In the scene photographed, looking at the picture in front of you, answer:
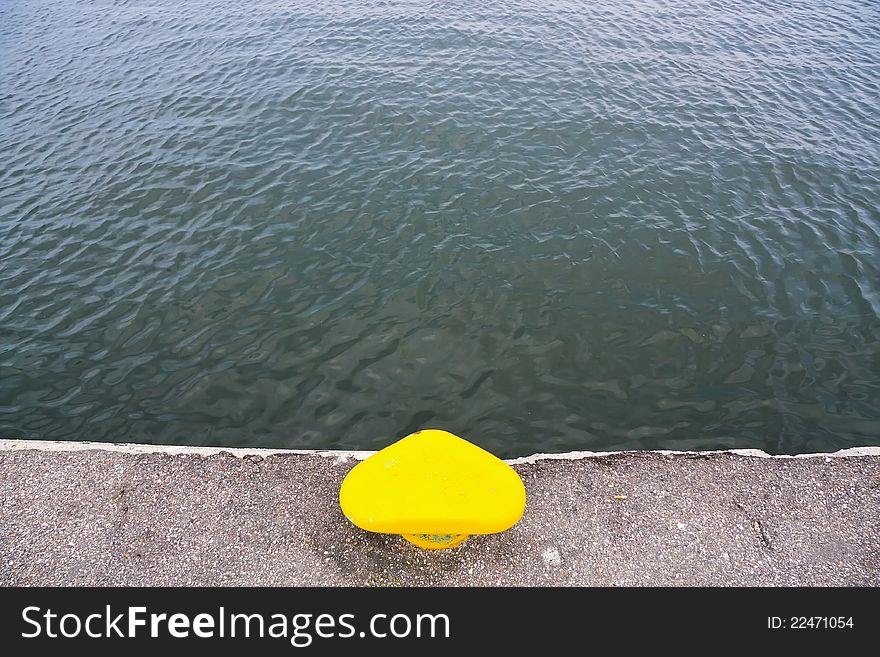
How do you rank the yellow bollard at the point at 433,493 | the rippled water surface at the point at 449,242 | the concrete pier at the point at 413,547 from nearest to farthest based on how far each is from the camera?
the yellow bollard at the point at 433,493, the concrete pier at the point at 413,547, the rippled water surface at the point at 449,242

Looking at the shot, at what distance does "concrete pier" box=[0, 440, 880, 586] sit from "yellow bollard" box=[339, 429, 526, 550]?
33.6 inches

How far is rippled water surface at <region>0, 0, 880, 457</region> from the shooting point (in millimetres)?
10117

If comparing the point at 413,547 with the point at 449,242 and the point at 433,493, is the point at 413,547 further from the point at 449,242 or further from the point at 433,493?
the point at 449,242

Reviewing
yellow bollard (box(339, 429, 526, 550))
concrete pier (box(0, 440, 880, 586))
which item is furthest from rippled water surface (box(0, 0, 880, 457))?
yellow bollard (box(339, 429, 526, 550))

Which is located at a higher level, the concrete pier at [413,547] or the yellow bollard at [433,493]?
the yellow bollard at [433,493]

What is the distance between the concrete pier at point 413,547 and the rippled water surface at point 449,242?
3.68ft

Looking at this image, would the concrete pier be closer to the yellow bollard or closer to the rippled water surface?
the yellow bollard

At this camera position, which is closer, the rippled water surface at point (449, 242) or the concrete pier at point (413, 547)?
the concrete pier at point (413, 547)

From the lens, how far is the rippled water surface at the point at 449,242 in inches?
398

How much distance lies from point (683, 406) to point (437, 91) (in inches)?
531

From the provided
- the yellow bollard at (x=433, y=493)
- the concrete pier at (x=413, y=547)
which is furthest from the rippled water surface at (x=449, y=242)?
the yellow bollard at (x=433, y=493)

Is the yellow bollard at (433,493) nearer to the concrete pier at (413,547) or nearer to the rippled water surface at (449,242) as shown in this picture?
the concrete pier at (413,547)

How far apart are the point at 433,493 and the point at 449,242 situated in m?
7.66

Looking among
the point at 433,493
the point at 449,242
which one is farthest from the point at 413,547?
the point at 449,242
